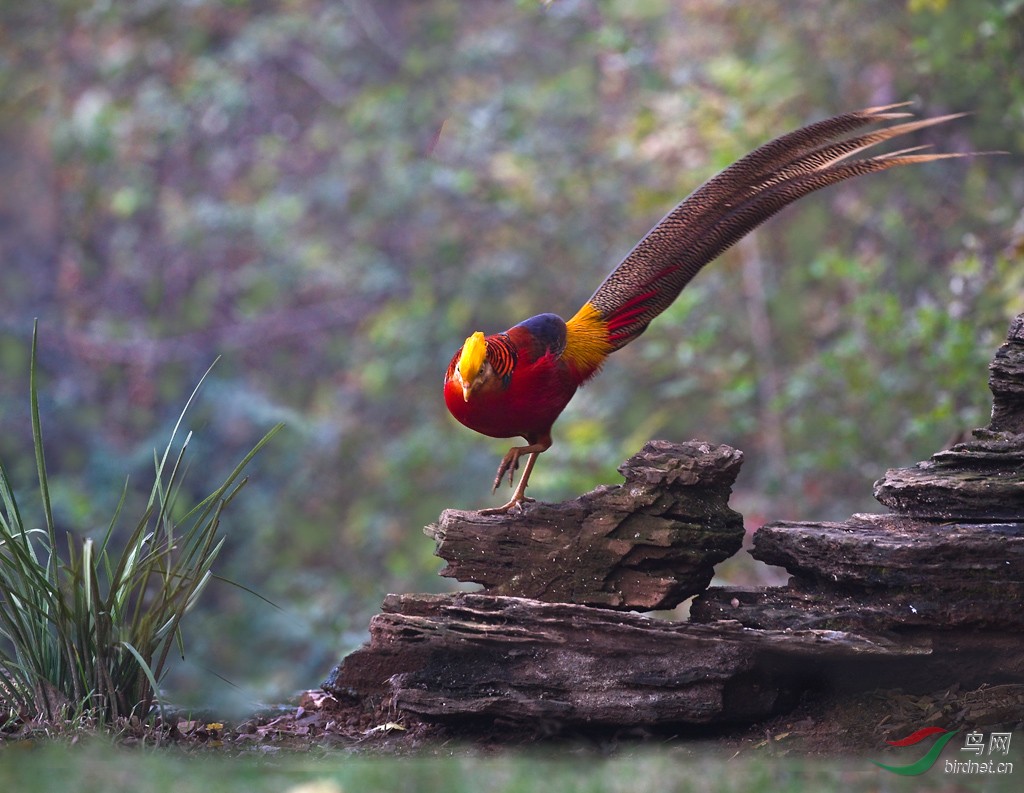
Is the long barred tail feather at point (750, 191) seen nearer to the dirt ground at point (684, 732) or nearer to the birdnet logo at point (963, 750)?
the dirt ground at point (684, 732)

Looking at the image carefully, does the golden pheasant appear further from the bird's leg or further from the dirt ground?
the dirt ground

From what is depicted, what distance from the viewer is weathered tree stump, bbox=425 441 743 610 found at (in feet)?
12.0

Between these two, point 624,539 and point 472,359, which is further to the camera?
point 624,539

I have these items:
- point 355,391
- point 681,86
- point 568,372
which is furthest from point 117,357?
point 568,372

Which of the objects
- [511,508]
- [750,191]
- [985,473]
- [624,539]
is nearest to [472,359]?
[511,508]

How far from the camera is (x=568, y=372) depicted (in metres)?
4.07

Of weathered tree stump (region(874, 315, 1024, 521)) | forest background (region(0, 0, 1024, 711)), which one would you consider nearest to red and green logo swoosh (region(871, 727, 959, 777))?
weathered tree stump (region(874, 315, 1024, 521))

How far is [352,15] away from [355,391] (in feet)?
12.3

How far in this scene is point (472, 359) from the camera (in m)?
3.58

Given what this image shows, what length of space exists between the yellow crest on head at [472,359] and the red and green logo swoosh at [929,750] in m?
1.67

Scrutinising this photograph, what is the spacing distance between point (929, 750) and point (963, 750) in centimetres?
9

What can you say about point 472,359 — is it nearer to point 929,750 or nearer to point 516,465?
point 516,465

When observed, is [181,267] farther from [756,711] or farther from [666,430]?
[756,711]

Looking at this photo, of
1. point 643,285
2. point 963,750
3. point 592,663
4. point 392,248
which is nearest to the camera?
point 963,750
